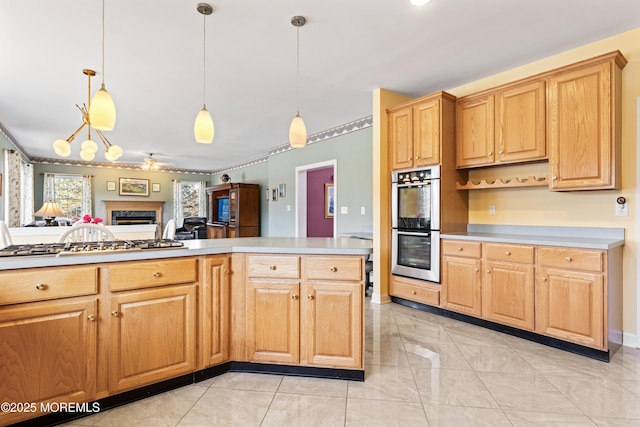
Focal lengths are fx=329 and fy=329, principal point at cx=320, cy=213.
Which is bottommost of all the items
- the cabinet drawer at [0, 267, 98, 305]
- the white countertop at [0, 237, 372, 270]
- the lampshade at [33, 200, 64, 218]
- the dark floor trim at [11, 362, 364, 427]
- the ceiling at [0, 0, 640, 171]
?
the dark floor trim at [11, 362, 364, 427]

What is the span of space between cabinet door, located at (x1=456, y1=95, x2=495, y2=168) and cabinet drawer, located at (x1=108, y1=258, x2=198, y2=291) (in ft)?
9.37

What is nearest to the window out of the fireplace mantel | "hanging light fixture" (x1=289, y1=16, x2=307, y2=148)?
the fireplace mantel

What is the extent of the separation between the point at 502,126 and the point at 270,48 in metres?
2.27

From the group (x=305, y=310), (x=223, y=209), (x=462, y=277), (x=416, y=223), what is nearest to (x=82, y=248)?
(x=305, y=310)

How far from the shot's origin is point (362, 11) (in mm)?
2311

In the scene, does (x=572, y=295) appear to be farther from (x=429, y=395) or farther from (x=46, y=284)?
(x=46, y=284)

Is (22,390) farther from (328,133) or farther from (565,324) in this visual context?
(328,133)

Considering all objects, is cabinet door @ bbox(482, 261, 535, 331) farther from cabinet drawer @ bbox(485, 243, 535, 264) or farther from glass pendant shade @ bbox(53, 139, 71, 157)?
glass pendant shade @ bbox(53, 139, 71, 157)

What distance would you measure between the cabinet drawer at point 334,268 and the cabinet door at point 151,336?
74 cm

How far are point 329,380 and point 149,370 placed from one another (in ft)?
3.52

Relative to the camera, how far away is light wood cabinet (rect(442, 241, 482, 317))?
3.09 meters

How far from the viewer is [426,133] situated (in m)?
3.50

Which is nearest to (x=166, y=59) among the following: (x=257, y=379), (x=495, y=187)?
(x=257, y=379)

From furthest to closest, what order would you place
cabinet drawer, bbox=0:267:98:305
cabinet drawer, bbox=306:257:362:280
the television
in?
1. the television
2. cabinet drawer, bbox=306:257:362:280
3. cabinet drawer, bbox=0:267:98:305
